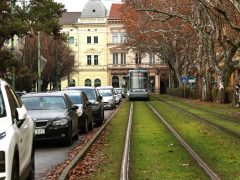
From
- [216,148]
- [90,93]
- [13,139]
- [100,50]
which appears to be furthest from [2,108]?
[100,50]

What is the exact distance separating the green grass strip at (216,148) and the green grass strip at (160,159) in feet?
1.31

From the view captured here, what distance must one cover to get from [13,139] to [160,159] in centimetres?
641

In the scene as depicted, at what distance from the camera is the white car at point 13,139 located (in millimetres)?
7102

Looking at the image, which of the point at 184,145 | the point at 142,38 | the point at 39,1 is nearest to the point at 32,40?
the point at 142,38

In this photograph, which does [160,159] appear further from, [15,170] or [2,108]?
[15,170]

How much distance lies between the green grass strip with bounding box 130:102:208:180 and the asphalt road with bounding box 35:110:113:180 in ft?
5.72

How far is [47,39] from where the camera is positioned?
74.8 metres

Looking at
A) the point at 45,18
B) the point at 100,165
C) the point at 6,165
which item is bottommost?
the point at 100,165

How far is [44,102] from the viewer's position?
60.5 feet

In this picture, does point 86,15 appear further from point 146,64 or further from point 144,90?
point 144,90

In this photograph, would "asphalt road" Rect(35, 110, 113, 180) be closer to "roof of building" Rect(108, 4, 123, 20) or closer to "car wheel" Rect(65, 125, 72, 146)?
"car wheel" Rect(65, 125, 72, 146)

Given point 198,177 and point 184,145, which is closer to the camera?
point 198,177

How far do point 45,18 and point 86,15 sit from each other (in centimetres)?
9093

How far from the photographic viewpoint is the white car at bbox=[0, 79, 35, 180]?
23.3 ft
